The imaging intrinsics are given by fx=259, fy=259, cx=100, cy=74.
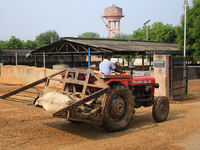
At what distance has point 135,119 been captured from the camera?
8.41m

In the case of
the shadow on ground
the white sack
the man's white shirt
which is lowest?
the shadow on ground

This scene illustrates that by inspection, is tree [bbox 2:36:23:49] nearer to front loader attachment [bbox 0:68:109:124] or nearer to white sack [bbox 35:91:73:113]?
front loader attachment [bbox 0:68:109:124]

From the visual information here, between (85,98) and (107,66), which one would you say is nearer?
(85,98)

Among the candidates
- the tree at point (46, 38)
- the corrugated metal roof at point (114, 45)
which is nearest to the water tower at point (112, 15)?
the tree at point (46, 38)

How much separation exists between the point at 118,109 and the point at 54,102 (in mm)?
1687

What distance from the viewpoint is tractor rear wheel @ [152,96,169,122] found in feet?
25.5

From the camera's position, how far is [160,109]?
314 inches

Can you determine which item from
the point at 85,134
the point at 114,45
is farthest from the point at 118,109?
the point at 114,45

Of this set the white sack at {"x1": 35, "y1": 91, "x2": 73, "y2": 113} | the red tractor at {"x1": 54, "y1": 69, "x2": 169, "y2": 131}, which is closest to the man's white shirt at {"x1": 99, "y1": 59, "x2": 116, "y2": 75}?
the red tractor at {"x1": 54, "y1": 69, "x2": 169, "y2": 131}

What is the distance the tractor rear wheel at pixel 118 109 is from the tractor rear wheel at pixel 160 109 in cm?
115

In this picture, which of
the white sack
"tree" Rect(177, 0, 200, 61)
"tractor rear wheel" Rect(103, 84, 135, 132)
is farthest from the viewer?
"tree" Rect(177, 0, 200, 61)


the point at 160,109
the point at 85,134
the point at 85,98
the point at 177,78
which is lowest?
the point at 85,134

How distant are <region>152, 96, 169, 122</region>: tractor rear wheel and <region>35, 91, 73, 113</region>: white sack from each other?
296 cm

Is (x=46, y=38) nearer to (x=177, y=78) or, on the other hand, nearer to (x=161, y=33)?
(x=161, y=33)
